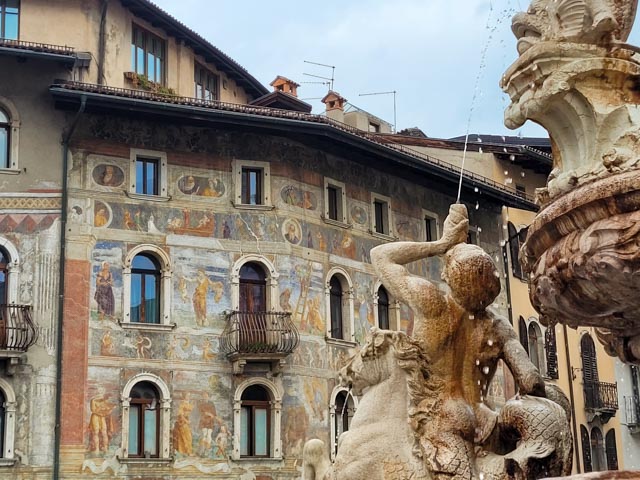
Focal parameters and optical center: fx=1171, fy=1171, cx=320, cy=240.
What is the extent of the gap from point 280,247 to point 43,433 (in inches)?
A: 242

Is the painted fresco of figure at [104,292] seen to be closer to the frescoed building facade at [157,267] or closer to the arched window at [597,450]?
the frescoed building facade at [157,267]

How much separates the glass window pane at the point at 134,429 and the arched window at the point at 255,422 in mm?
2104

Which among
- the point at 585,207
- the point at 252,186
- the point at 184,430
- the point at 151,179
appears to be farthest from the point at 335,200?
the point at 585,207

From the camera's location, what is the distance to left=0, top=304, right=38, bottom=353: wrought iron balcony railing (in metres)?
21.0

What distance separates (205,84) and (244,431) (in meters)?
10.2

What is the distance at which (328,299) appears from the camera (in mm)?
24938

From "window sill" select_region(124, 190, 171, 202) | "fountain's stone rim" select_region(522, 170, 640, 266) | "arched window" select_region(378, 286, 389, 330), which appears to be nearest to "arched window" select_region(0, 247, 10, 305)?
"window sill" select_region(124, 190, 171, 202)

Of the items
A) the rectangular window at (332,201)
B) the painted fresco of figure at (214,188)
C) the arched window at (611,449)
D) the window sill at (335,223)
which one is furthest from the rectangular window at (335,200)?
the arched window at (611,449)

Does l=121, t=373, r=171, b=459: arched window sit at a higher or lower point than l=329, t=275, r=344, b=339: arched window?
lower

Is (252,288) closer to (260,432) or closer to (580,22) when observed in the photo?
(260,432)

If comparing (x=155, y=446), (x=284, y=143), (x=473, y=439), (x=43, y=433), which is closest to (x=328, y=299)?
(x=284, y=143)

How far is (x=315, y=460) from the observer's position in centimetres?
680

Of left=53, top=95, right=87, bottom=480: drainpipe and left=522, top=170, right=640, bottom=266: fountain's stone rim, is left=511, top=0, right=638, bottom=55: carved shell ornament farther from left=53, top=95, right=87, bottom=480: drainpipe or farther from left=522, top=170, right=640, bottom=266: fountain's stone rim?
left=53, top=95, right=87, bottom=480: drainpipe

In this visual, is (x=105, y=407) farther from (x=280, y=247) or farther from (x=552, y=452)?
(x=552, y=452)
